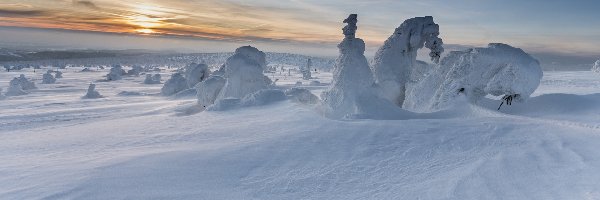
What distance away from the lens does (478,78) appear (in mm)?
9609

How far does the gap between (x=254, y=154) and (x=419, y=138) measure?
2.41m

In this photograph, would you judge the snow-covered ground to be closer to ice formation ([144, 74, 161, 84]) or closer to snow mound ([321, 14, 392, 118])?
snow mound ([321, 14, 392, 118])

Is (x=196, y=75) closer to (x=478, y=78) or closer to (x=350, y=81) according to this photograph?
(x=350, y=81)

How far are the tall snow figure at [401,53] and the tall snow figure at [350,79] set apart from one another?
5.95ft

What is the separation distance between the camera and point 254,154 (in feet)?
18.5

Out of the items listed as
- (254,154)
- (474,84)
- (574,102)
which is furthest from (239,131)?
(574,102)

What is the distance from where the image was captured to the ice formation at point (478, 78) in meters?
8.70

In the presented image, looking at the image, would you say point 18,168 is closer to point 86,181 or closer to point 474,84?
point 86,181

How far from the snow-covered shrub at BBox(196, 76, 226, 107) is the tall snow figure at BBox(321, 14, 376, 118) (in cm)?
778

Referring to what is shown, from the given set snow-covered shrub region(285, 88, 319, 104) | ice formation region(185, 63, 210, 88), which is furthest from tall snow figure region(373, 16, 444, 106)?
ice formation region(185, 63, 210, 88)

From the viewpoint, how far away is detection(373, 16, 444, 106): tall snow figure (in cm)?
1188

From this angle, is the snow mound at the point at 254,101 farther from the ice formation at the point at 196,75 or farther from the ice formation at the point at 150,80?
the ice formation at the point at 150,80

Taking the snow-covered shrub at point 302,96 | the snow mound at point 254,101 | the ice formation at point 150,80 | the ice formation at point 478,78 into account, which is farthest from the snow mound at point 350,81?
the ice formation at point 150,80

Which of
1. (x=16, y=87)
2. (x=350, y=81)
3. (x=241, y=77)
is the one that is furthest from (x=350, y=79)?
(x=16, y=87)
